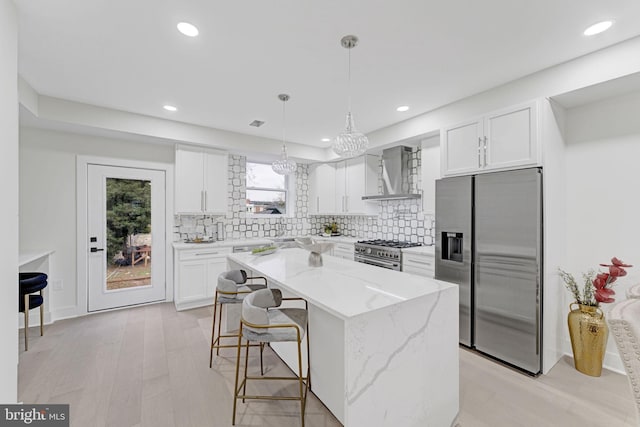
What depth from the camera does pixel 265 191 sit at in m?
5.44

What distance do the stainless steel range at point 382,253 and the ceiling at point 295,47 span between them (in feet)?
6.11

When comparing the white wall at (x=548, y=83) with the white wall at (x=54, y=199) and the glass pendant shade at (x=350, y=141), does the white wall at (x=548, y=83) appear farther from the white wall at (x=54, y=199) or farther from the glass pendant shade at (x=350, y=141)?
the white wall at (x=54, y=199)

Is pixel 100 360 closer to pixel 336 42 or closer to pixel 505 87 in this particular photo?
pixel 336 42

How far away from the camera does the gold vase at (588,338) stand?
2.30m

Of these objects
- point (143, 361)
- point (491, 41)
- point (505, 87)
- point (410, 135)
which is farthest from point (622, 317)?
point (143, 361)

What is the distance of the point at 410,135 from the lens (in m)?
3.77

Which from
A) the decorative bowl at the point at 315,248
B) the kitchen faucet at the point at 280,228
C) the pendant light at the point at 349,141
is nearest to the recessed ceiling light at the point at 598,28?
the pendant light at the point at 349,141

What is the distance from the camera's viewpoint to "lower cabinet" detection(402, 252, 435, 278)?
329cm

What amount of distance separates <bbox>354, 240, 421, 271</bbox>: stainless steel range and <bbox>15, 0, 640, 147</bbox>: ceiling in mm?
1862

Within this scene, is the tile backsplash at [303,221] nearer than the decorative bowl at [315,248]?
No

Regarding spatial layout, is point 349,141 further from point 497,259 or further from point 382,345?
point 497,259

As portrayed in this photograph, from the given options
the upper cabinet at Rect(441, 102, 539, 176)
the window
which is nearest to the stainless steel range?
the upper cabinet at Rect(441, 102, 539, 176)

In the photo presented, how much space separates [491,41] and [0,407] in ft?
12.7

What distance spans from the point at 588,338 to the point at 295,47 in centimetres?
339
